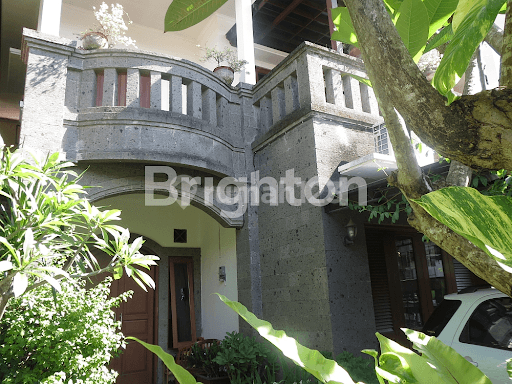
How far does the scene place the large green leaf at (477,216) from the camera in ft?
1.87

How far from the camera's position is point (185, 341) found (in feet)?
25.4

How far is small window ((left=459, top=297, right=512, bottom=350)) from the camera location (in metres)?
3.33

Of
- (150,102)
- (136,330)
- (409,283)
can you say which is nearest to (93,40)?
(150,102)

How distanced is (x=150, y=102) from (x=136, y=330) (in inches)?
172

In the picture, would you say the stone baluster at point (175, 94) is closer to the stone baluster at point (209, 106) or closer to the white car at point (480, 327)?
the stone baluster at point (209, 106)

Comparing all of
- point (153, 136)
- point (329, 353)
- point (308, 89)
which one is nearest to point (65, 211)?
point (153, 136)

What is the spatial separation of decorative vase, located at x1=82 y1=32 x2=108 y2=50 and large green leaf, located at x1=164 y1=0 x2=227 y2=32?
524cm

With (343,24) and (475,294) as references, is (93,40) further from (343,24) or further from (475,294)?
(475,294)

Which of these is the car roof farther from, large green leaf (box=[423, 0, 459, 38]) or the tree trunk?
large green leaf (box=[423, 0, 459, 38])

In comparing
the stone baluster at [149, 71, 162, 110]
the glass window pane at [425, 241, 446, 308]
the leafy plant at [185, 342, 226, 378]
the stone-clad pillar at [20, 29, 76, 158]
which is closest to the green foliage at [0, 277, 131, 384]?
Answer: the leafy plant at [185, 342, 226, 378]

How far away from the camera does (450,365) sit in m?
0.77

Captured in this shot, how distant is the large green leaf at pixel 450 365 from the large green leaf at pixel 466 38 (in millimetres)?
663

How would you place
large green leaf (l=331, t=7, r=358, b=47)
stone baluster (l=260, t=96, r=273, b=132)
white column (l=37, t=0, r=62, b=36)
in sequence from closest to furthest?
large green leaf (l=331, t=7, r=358, b=47)
white column (l=37, t=0, r=62, b=36)
stone baluster (l=260, t=96, r=273, b=132)

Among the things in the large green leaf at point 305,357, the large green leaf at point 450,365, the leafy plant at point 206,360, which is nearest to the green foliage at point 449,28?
the large green leaf at point 450,365
